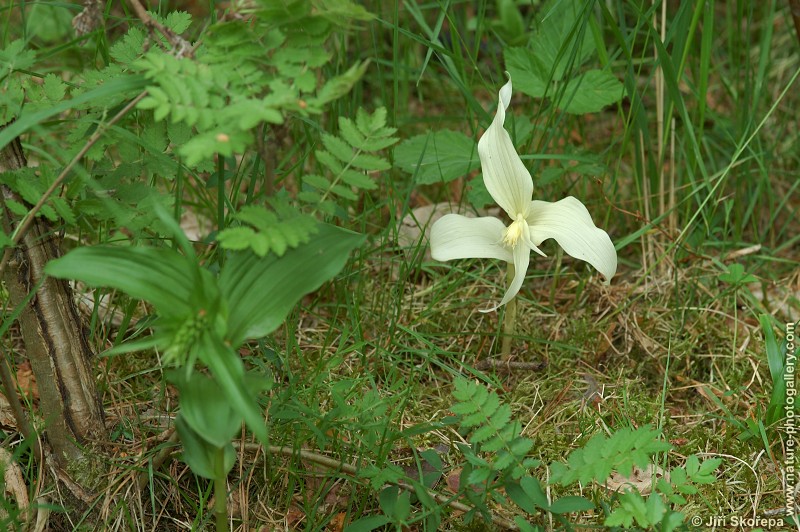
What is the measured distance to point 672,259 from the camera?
261 cm

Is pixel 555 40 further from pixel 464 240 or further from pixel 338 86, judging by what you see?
pixel 338 86

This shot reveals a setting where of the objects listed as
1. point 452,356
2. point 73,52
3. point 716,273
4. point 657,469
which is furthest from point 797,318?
point 73,52

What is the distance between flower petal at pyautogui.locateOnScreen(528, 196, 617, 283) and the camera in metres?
1.93

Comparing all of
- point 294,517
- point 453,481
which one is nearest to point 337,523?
point 294,517

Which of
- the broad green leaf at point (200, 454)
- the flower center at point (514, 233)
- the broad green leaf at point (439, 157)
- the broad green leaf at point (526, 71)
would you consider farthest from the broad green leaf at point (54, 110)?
the broad green leaf at point (526, 71)

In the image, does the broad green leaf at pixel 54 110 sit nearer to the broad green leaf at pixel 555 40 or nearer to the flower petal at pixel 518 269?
the flower petal at pixel 518 269

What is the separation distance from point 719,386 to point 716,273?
428mm

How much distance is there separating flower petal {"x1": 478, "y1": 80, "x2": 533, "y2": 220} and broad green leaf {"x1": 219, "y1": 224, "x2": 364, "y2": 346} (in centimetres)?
55

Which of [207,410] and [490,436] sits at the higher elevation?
[207,410]

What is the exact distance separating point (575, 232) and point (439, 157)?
24.8 inches

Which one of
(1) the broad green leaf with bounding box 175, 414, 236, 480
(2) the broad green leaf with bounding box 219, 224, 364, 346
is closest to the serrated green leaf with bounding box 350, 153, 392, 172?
(2) the broad green leaf with bounding box 219, 224, 364, 346

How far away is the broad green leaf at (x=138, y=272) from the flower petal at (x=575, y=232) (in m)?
0.90

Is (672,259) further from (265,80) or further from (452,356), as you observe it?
(265,80)

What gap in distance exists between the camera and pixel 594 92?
2473 mm
